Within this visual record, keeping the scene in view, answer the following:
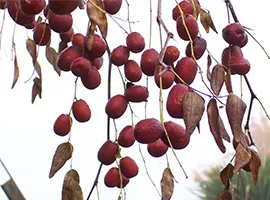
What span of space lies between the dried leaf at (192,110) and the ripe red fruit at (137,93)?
0.25 feet

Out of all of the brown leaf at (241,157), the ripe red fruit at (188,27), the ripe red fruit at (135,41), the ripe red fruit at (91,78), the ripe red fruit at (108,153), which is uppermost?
the ripe red fruit at (135,41)

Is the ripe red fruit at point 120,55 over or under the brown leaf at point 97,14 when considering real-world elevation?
under

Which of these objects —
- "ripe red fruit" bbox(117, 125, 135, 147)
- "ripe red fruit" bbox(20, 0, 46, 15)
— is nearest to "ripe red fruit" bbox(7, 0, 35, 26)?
"ripe red fruit" bbox(20, 0, 46, 15)

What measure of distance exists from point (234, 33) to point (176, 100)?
8 cm

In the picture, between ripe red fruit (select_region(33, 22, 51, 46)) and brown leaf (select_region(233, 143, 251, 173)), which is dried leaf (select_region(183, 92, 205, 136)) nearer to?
brown leaf (select_region(233, 143, 251, 173))

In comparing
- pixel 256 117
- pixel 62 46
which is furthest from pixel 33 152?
pixel 62 46

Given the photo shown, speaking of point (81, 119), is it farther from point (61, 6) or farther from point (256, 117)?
point (256, 117)

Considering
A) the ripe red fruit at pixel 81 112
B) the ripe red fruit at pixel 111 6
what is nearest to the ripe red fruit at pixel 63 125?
the ripe red fruit at pixel 81 112

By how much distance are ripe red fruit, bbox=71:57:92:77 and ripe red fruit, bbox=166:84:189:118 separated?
7 cm

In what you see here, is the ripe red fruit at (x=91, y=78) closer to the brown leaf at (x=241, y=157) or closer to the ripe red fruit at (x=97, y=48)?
the ripe red fruit at (x=97, y=48)

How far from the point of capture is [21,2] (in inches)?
12.4

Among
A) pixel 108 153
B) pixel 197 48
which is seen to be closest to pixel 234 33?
pixel 197 48

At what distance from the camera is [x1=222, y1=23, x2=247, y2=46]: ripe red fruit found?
335mm

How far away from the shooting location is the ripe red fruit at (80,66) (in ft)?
1.09
